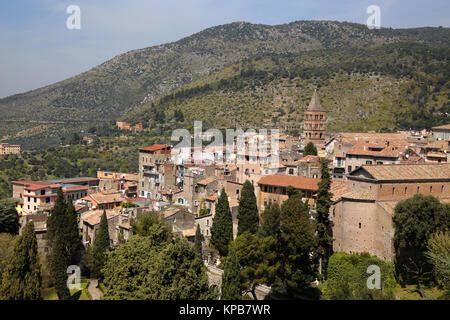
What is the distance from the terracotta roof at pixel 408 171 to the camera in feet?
102

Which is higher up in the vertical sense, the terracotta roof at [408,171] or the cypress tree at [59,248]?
the terracotta roof at [408,171]

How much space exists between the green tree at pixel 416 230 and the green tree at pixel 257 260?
819cm

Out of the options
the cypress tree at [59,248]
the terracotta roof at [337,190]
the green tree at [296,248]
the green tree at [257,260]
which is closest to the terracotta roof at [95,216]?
the cypress tree at [59,248]

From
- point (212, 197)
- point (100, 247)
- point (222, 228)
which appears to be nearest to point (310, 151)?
point (212, 197)

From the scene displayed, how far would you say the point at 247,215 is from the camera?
1496 inches

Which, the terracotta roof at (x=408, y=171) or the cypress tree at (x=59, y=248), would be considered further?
the cypress tree at (x=59, y=248)

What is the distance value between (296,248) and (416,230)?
791 cm

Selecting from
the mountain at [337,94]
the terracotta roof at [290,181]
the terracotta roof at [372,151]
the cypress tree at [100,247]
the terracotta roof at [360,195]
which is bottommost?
the cypress tree at [100,247]

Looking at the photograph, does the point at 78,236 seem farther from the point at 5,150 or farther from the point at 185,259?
the point at 5,150

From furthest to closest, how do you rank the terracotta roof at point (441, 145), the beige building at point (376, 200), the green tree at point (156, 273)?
the terracotta roof at point (441, 145)
the beige building at point (376, 200)
the green tree at point (156, 273)

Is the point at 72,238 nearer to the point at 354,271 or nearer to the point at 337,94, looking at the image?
the point at 354,271

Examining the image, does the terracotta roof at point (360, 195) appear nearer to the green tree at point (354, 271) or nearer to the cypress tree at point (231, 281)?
the green tree at point (354, 271)

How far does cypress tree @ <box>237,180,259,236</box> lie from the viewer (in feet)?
124

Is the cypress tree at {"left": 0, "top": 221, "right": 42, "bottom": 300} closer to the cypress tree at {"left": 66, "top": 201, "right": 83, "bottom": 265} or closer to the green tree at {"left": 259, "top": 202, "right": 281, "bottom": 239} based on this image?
the cypress tree at {"left": 66, "top": 201, "right": 83, "bottom": 265}
